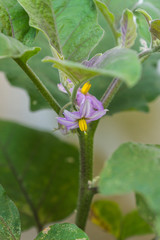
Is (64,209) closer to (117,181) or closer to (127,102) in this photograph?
(127,102)

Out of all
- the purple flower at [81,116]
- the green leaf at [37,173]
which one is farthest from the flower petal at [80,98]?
the green leaf at [37,173]

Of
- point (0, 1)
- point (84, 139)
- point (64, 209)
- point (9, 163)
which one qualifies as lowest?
point (64, 209)

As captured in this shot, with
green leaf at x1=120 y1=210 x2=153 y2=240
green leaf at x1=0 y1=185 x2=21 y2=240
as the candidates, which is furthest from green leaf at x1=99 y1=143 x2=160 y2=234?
green leaf at x1=120 y1=210 x2=153 y2=240

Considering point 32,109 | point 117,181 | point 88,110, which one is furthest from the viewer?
point 32,109

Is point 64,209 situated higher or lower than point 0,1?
lower

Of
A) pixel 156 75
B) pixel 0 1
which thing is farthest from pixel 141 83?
pixel 0 1

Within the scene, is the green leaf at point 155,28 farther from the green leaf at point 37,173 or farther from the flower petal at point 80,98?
the green leaf at point 37,173

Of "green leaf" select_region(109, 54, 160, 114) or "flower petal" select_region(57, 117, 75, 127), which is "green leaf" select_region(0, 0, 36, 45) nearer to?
"flower petal" select_region(57, 117, 75, 127)
